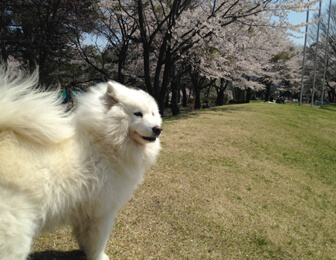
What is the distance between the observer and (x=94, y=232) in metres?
1.93

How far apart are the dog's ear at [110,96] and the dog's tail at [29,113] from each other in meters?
0.40

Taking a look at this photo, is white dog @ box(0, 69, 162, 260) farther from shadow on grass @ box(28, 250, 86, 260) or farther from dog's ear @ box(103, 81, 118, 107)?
shadow on grass @ box(28, 250, 86, 260)

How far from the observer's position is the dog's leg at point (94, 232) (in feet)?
6.28

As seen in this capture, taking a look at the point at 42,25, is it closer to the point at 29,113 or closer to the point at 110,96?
the point at 110,96

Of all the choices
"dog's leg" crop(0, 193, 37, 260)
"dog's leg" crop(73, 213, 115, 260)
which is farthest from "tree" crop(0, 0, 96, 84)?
"dog's leg" crop(0, 193, 37, 260)

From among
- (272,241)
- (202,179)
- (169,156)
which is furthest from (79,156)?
(169,156)

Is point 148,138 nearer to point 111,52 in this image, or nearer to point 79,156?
point 79,156

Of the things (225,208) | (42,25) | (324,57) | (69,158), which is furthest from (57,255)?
(324,57)

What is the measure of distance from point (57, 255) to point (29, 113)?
63.7 inches

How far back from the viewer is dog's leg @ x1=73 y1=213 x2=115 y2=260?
192 centimetres

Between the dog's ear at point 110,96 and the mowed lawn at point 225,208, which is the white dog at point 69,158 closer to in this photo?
the dog's ear at point 110,96

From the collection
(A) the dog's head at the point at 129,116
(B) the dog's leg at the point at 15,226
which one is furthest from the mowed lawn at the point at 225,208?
(A) the dog's head at the point at 129,116

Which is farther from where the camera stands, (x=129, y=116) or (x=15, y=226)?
(x=129, y=116)

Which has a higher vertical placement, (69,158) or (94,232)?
(69,158)
